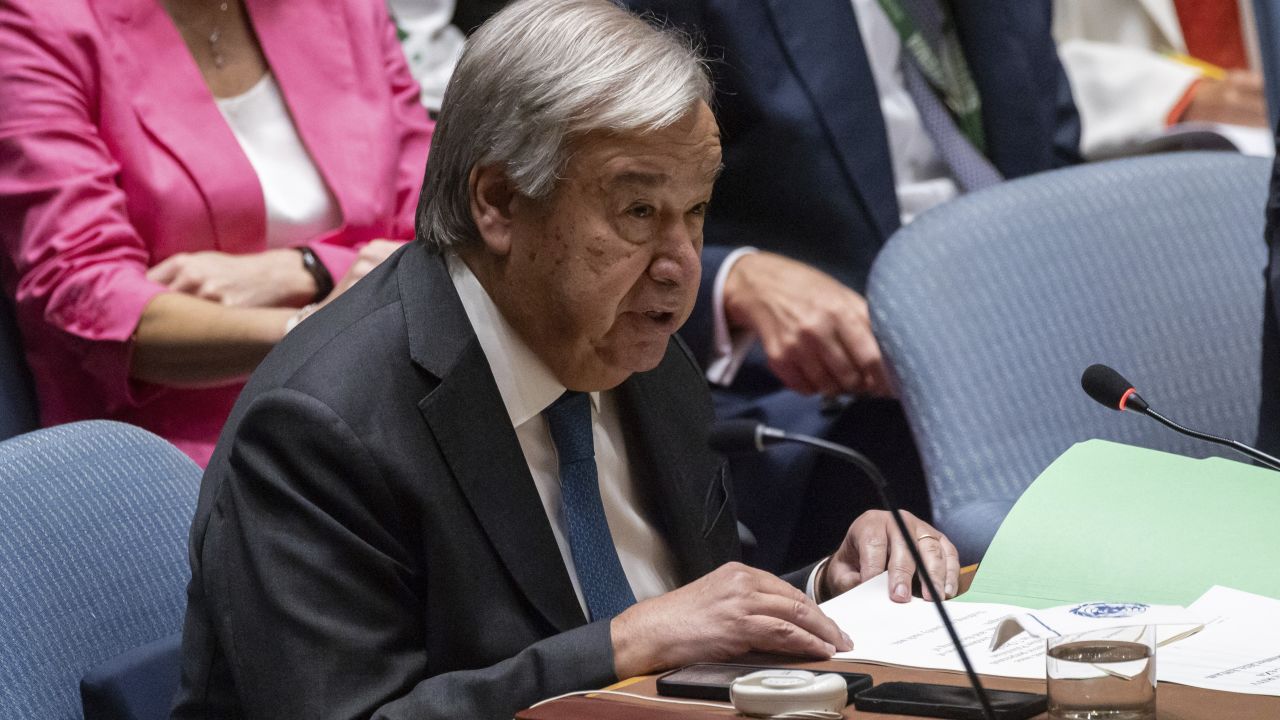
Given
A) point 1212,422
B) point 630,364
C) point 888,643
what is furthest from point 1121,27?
point 888,643

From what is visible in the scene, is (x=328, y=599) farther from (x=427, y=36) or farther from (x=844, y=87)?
(x=427, y=36)

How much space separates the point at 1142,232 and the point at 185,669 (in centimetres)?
140

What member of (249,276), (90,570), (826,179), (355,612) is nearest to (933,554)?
(355,612)

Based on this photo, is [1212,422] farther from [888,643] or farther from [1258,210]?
[888,643]

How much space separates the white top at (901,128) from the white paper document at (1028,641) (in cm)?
133

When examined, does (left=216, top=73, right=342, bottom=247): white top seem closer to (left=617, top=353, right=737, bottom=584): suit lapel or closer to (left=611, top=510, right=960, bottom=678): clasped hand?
(left=617, top=353, right=737, bottom=584): suit lapel

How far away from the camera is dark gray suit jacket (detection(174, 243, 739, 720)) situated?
1.40m

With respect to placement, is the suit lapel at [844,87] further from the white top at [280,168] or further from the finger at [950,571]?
the finger at [950,571]

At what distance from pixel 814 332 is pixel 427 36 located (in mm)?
1128

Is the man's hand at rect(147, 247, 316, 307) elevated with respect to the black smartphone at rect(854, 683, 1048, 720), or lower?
lower

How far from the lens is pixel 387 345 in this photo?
1553 millimetres

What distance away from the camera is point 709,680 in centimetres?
128

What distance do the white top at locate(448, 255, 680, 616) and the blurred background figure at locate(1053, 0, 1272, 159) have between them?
1724 mm

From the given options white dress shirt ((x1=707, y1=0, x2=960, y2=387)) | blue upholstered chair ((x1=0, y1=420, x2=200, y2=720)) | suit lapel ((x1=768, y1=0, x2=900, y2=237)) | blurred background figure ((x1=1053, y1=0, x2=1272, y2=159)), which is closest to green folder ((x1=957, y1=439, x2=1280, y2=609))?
blue upholstered chair ((x1=0, y1=420, x2=200, y2=720))
